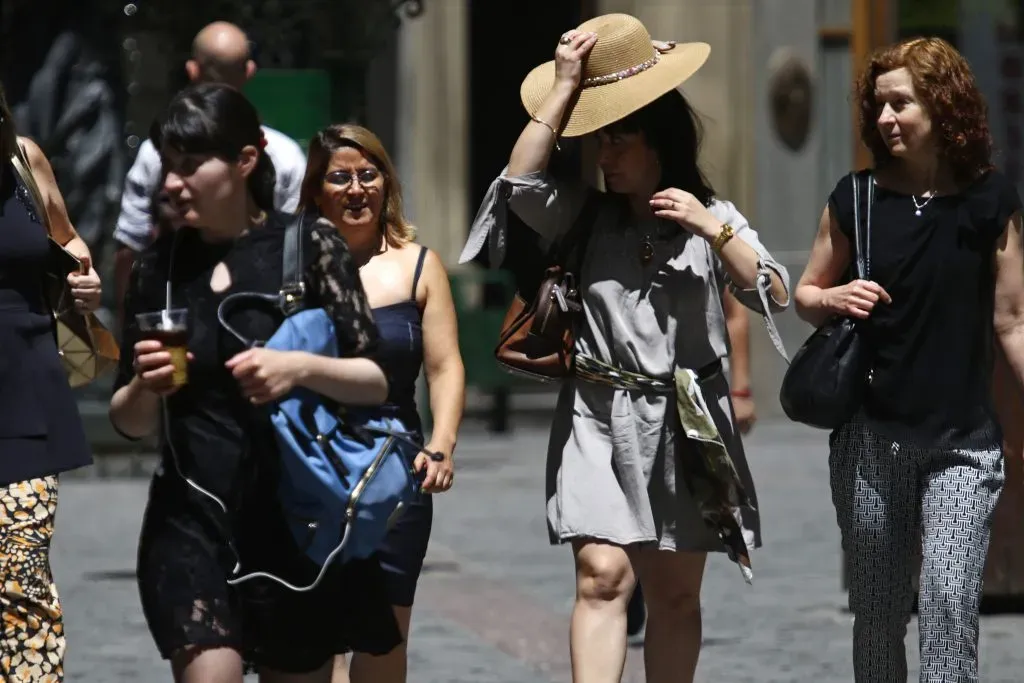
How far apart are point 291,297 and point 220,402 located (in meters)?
0.26

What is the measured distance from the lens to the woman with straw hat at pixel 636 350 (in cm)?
570

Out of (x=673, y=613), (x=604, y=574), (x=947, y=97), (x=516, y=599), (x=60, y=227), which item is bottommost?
(x=516, y=599)

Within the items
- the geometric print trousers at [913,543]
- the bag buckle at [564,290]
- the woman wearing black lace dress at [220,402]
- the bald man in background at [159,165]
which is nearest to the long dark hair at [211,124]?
the woman wearing black lace dress at [220,402]

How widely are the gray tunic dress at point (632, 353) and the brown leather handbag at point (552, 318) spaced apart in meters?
0.03

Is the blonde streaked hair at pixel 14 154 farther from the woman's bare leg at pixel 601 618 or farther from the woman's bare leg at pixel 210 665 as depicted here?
the woman's bare leg at pixel 601 618

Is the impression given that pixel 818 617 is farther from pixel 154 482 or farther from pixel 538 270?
pixel 154 482

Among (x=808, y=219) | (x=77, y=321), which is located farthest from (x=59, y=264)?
(x=808, y=219)

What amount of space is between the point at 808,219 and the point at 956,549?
1153 centimetres

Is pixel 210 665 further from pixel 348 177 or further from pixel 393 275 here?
pixel 348 177

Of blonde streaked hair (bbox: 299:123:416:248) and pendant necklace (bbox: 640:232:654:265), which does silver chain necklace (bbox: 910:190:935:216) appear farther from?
blonde streaked hair (bbox: 299:123:416:248)

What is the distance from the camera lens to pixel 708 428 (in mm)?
5730

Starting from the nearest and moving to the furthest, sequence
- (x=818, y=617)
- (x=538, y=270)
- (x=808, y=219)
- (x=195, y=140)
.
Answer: (x=195, y=140), (x=538, y=270), (x=818, y=617), (x=808, y=219)

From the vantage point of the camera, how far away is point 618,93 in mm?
5688

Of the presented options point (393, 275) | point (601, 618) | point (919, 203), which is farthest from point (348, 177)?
point (919, 203)
